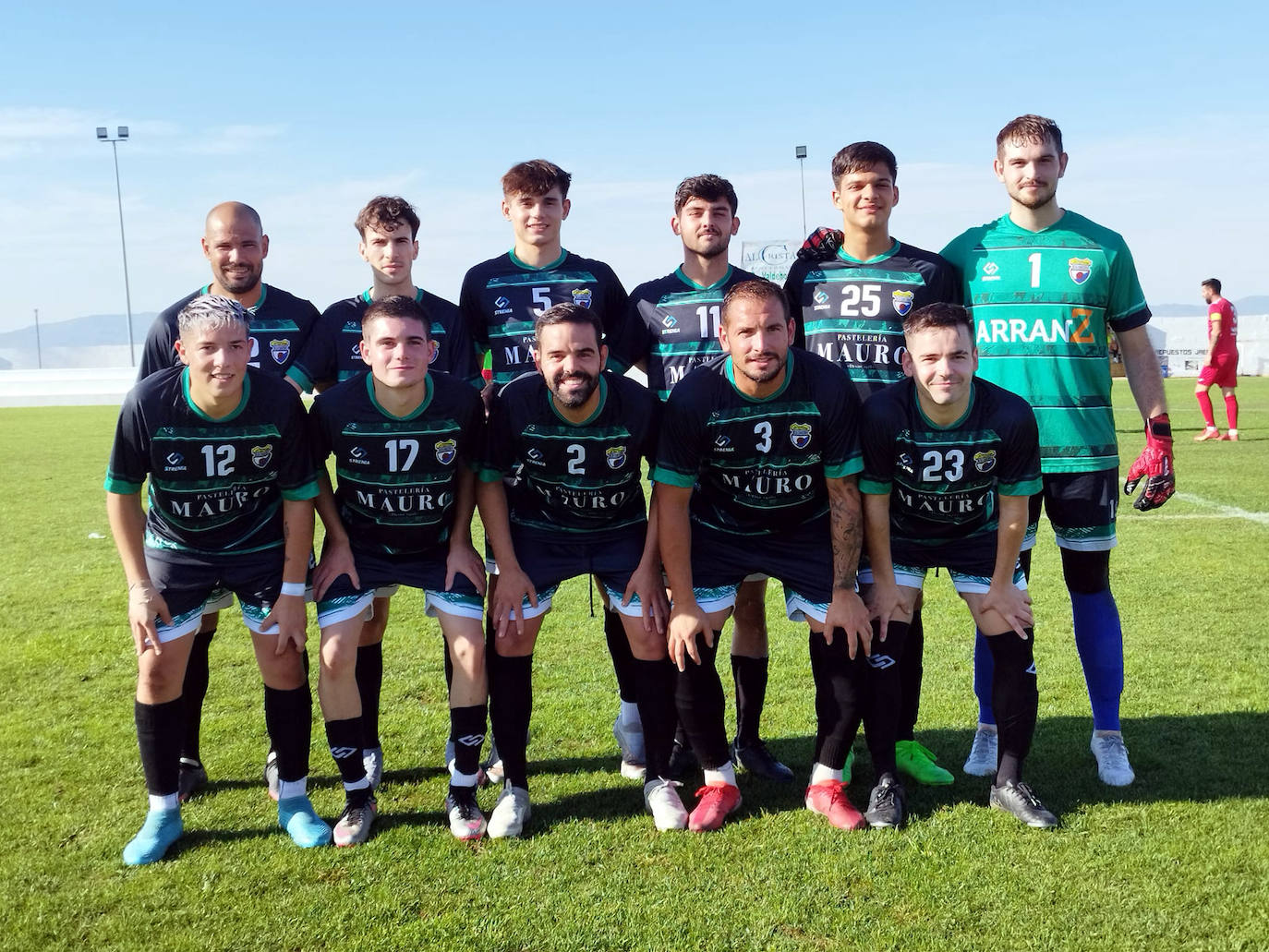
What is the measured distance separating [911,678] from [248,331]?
2.72 meters

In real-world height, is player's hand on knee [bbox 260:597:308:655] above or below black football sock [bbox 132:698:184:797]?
above

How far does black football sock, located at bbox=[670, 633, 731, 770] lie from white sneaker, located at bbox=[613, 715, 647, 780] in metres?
0.36

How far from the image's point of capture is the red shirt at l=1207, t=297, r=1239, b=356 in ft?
45.3

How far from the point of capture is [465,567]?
346cm

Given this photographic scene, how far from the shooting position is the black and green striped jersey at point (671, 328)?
3.88 metres

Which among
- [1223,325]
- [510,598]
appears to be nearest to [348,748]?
[510,598]

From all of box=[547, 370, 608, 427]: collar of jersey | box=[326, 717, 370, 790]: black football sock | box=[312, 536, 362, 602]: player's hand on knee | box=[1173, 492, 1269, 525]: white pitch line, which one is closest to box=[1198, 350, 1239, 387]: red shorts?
box=[1173, 492, 1269, 525]: white pitch line

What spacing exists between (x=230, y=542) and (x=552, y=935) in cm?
161

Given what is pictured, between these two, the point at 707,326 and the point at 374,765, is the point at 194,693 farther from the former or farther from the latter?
the point at 707,326

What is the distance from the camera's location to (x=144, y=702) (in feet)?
10.9

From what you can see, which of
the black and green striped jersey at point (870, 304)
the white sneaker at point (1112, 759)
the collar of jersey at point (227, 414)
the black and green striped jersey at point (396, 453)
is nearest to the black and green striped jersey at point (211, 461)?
the collar of jersey at point (227, 414)

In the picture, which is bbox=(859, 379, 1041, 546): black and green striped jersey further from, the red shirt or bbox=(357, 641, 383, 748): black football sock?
the red shirt

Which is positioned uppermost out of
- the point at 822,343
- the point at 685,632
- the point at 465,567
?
the point at 822,343

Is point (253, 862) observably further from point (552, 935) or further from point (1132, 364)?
point (1132, 364)
